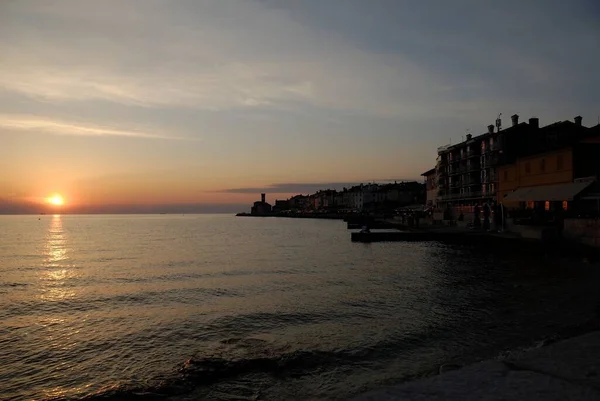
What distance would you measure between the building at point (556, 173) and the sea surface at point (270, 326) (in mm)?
12242

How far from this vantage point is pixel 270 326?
1627 centimetres

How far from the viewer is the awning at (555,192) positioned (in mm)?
38406

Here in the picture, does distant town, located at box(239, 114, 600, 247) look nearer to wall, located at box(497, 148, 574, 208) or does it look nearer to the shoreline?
wall, located at box(497, 148, 574, 208)

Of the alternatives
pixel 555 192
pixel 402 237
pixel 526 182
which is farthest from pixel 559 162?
pixel 402 237

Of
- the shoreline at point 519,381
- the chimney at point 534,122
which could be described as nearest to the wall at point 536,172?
the chimney at point 534,122

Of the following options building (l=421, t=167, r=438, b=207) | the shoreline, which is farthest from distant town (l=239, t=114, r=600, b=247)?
the shoreline

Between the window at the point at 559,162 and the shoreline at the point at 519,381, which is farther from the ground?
the window at the point at 559,162

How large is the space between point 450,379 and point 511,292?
15686 mm

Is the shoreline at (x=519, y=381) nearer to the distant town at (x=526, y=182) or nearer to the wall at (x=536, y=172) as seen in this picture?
the distant town at (x=526, y=182)

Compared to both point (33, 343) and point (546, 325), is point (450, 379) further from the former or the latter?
point (33, 343)

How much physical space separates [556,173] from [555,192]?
19.3ft

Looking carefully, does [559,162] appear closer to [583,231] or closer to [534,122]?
[583,231]

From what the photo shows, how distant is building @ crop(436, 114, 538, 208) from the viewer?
73.3m

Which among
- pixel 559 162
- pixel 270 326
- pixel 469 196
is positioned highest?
pixel 559 162
